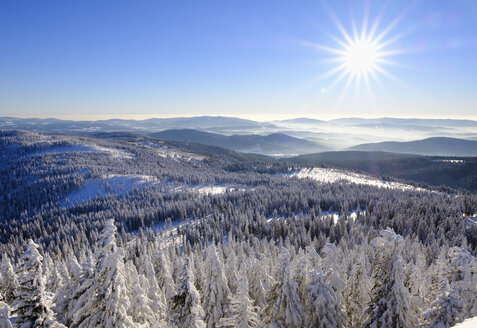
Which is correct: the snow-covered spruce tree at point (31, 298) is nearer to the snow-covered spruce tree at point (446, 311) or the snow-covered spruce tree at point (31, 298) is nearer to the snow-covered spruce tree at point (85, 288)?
the snow-covered spruce tree at point (85, 288)

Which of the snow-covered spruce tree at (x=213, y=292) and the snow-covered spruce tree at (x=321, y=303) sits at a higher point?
the snow-covered spruce tree at (x=321, y=303)

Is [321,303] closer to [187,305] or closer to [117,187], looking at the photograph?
[187,305]

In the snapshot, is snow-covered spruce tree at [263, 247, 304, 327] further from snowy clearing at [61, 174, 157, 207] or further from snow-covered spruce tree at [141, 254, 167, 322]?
snowy clearing at [61, 174, 157, 207]

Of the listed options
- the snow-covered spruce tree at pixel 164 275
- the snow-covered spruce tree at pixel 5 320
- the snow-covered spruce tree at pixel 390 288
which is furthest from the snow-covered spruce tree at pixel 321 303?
the snow-covered spruce tree at pixel 5 320

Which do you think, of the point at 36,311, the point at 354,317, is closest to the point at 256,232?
the point at 354,317

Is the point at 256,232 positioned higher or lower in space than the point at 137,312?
lower

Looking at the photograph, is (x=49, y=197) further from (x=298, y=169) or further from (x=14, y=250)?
(x=298, y=169)
